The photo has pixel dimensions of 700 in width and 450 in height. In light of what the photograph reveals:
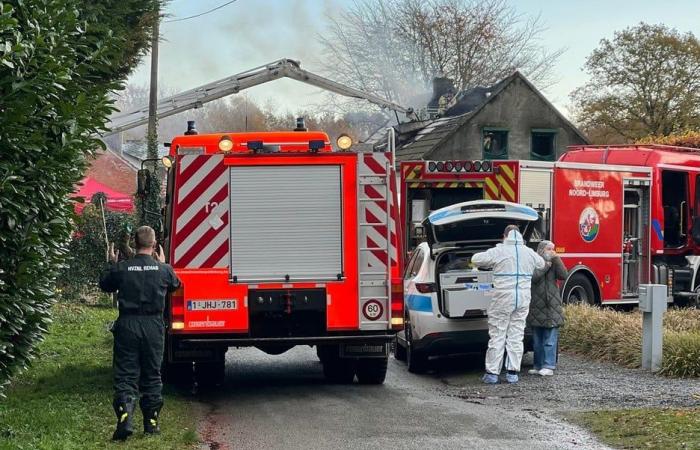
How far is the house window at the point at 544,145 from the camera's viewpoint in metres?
41.2

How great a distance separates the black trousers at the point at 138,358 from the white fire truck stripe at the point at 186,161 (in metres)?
2.64

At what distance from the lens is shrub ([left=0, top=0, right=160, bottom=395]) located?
7074 millimetres

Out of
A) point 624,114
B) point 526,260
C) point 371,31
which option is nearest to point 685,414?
point 526,260

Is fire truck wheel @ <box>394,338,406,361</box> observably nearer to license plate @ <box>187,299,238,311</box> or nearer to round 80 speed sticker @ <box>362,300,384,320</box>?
round 80 speed sticker @ <box>362,300,384,320</box>

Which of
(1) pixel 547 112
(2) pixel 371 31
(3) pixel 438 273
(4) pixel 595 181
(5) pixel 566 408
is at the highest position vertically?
(2) pixel 371 31

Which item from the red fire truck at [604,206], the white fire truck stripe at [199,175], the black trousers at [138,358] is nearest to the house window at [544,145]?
the red fire truck at [604,206]

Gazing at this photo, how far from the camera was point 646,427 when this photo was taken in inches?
341

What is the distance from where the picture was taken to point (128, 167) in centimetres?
5197

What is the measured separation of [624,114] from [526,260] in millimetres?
34149

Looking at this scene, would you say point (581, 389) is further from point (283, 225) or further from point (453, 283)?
point (283, 225)

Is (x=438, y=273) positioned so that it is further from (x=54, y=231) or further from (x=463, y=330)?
(x=54, y=231)

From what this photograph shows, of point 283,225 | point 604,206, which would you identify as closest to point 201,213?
point 283,225

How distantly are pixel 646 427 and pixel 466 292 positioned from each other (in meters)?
4.15

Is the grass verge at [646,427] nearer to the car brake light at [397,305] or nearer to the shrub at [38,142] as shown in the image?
the car brake light at [397,305]
